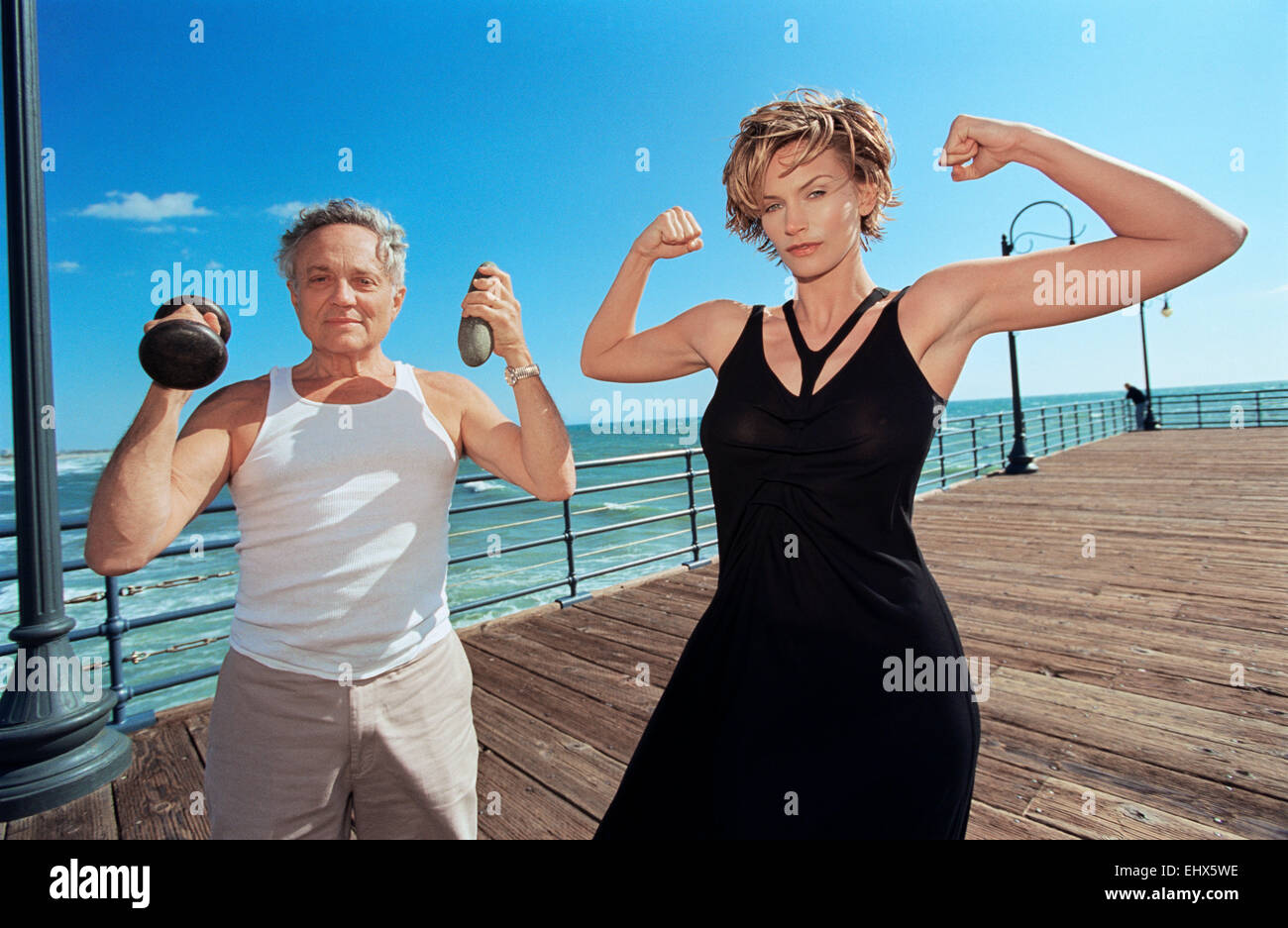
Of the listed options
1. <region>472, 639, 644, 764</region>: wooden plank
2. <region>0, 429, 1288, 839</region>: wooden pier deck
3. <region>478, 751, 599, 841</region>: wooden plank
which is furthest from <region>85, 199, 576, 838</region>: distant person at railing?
<region>472, 639, 644, 764</region>: wooden plank

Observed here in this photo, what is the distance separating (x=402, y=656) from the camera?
4.29 ft

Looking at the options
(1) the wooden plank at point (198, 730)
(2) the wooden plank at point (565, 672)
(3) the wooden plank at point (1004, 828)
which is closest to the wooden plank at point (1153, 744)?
(3) the wooden plank at point (1004, 828)

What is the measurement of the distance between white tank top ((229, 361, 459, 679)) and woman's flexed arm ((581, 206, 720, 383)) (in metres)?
0.40

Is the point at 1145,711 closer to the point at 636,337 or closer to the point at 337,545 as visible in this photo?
the point at 636,337

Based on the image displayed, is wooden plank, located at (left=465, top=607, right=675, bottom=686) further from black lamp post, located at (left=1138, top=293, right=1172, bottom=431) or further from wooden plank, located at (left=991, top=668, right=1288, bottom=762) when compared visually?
black lamp post, located at (left=1138, top=293, right=1172, bottom=431)

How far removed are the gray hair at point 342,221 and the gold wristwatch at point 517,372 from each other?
320mm

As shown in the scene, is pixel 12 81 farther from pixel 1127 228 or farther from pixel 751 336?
pixel 1127 228

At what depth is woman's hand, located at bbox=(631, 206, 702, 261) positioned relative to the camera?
1296 millimetres

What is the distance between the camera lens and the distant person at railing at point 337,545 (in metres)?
1.24

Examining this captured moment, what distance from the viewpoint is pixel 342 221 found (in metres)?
1.32

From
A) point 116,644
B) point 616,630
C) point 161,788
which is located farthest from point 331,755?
point 616,630

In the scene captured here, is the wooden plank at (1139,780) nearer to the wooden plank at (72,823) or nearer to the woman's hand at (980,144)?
the woman's hand at (980,144)
